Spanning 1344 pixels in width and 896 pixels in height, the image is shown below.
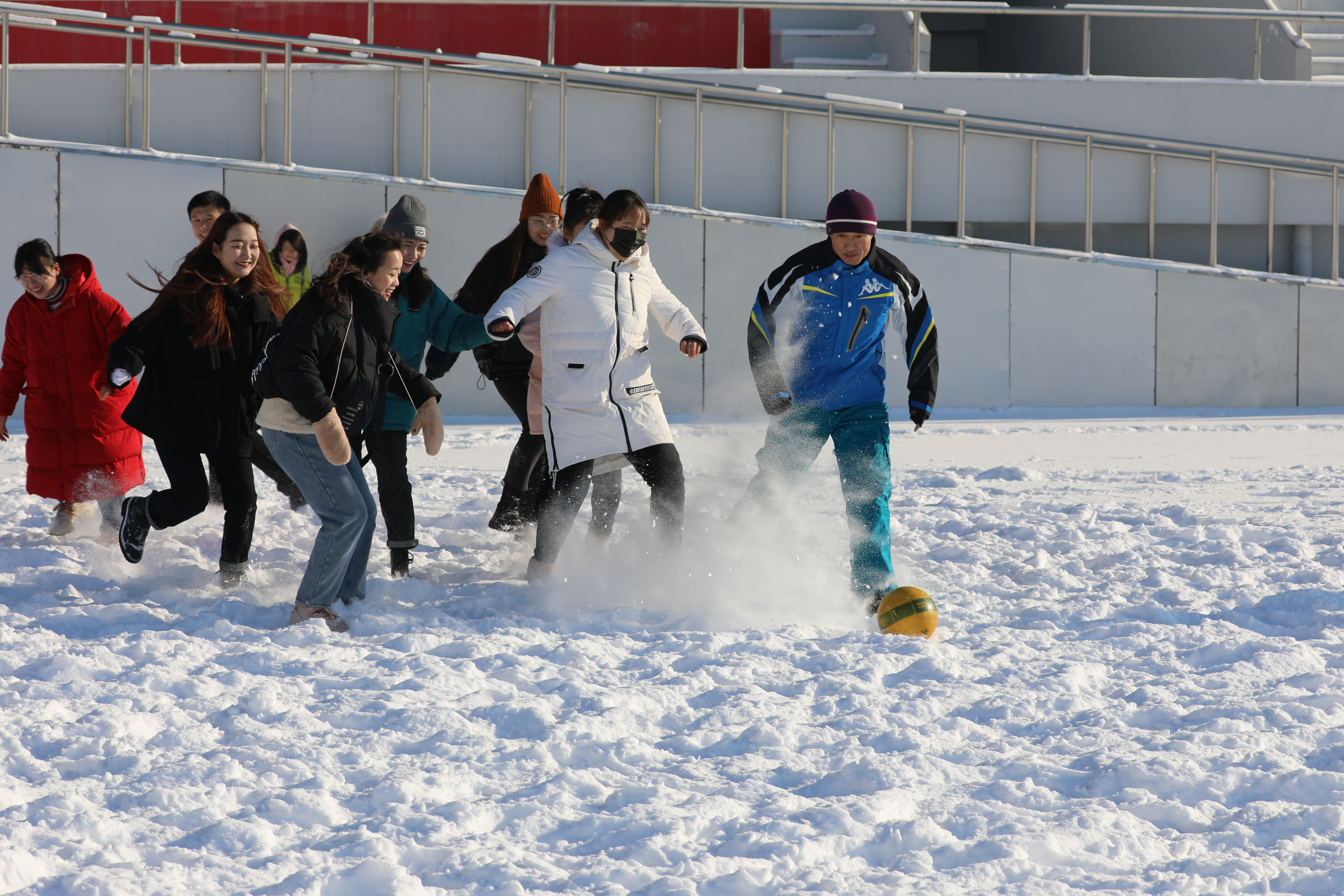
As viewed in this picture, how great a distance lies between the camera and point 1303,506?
7.13 metres

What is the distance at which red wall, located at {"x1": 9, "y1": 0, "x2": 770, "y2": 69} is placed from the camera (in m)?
14.2

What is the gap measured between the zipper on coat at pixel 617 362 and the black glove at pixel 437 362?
94 centimetres

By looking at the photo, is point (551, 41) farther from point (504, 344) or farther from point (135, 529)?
point (135, 529)

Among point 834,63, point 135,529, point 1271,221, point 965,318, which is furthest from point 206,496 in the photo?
point 1271,221

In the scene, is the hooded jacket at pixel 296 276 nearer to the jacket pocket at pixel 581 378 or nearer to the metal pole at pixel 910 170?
the jacket pocket at pixel 581 378

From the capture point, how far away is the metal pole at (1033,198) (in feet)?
42.5

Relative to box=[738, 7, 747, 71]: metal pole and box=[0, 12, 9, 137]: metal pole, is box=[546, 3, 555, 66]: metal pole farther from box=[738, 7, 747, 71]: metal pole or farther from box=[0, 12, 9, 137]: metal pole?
box=[0, 12, 9, 137]: metal pole

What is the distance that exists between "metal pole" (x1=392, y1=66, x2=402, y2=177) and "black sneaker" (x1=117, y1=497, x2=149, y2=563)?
675 centimetres

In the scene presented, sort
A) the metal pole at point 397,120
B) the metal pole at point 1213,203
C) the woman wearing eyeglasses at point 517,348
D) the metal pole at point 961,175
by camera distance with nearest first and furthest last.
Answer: the woman wearing eyeglasses at point 517,348
the metal pole at point 397,120
the metal pole at point 961,175
the metal pole at point 1213,203

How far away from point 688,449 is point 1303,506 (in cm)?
383

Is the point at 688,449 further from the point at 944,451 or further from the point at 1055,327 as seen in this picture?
the point at 1055,327

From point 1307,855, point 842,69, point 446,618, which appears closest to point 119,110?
point 842,69

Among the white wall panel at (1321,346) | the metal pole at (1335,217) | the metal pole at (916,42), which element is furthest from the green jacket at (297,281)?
the metal pole at (1335,217)

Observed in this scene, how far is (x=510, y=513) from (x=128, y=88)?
22.9 feet
